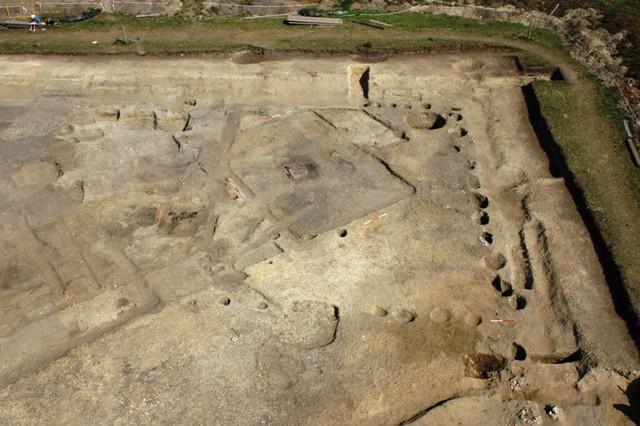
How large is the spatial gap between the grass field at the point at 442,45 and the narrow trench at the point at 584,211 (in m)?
0.18

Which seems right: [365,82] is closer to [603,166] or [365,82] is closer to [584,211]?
[603,166]

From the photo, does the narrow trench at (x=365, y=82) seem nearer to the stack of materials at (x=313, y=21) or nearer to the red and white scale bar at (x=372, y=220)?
the stack of materials at (x=313, y=21)

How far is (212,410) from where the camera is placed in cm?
1219

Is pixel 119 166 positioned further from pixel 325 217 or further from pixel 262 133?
pixel 325 217

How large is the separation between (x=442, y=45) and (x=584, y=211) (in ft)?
39.3

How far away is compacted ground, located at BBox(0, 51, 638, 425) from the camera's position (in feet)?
41.4

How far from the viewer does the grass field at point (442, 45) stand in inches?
734

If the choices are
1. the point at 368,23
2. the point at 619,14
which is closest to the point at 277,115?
the point at 368,23

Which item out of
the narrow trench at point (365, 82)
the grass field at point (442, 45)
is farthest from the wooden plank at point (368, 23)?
the narrow trench at point (365, 82)

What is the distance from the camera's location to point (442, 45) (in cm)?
2600

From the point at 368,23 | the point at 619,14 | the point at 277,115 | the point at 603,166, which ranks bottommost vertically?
the point at 277,115

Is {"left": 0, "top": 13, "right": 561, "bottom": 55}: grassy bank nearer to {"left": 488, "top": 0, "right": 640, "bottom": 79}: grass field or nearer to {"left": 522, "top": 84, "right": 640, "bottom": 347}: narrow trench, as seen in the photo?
{"left": 488, "top": 0, "right": 640, "bottom": 79}: grass field

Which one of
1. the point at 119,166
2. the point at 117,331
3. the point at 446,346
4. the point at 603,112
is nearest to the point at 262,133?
the point at 119,166

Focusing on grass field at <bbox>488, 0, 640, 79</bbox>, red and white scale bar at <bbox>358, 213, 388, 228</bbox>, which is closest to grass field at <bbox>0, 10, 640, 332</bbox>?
grass field at <bbox>488, 0, 640, 79</bbox>
